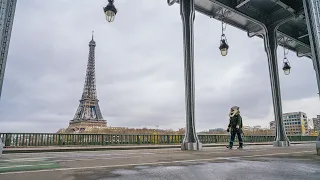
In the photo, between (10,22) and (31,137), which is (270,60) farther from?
(31,137)

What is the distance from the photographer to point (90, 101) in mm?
54594

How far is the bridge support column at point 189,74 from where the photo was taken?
7.52 metres

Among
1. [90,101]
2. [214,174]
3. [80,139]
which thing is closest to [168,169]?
[214,174]

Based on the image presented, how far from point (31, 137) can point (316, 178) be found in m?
11.9

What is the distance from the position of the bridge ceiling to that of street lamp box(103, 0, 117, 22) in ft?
16.1

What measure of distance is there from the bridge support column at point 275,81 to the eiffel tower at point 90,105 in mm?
44491

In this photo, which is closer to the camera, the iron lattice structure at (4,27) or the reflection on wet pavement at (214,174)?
the reflection on wet pavement at (214,174)

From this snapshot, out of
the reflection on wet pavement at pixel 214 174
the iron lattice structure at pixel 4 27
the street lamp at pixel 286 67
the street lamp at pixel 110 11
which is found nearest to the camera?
the reflection on wet pavement at pixel 214 174

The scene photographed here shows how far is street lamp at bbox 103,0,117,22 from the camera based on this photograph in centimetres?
Result: 640

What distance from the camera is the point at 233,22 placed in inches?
478

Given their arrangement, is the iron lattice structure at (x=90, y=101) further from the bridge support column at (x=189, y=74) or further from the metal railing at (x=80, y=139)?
the bridge support column at (x=189, y=74)

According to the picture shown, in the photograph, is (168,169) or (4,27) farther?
(4,27)

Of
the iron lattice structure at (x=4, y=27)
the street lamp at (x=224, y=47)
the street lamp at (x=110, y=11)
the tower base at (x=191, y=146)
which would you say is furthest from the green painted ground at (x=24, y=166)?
the street lamp at (x=224, y=47)

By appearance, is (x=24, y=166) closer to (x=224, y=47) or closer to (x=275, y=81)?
(x=224, y=47)
